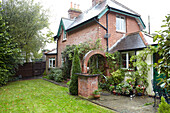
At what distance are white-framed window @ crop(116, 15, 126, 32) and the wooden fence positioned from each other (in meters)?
12.6

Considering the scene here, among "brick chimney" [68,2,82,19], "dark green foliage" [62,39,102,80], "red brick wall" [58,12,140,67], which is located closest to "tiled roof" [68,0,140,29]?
"red brick wall" [58,12,140,67]

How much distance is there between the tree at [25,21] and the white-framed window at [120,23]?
8.06 m

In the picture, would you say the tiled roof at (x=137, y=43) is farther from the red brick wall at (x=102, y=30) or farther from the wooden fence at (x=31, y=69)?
the wooden fence at (x=31, y=69)

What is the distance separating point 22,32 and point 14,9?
2256 mm

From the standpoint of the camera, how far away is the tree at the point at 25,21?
39.7 ft

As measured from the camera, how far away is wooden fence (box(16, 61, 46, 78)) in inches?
642

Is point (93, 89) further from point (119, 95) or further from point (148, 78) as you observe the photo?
point (148, 78)

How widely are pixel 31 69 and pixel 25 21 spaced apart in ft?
24.0

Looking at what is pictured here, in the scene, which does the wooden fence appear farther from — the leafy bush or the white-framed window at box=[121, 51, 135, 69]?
the white-framed window at box=[121, 51, 135, 69]

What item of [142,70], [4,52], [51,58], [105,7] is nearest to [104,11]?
[105,7]

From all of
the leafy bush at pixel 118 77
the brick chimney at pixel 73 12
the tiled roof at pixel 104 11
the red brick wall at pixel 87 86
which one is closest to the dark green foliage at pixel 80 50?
the tiled roof at pixel 104 11

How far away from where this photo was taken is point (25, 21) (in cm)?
1267

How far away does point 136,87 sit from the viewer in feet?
25.2

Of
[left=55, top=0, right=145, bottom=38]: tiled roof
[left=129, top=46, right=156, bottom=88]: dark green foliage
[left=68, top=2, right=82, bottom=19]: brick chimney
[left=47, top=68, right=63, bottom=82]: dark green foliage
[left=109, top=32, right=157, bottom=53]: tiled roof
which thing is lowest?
[left=47, top=68, right=63, bottom=82]: dark green foliage
